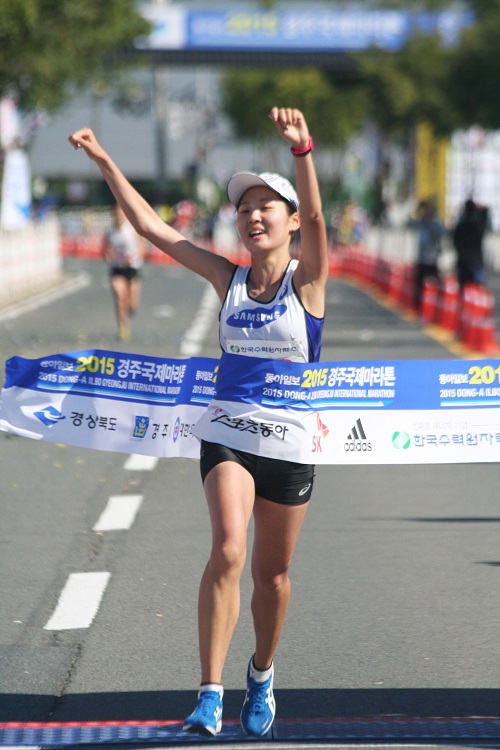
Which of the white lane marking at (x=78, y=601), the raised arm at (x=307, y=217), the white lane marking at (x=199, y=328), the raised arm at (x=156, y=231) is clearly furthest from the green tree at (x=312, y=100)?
the raised arm at (x=307, y=217)

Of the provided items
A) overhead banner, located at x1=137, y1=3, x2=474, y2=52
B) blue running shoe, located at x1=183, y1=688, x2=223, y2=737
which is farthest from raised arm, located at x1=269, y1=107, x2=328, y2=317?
overhead banner, located at x1=137, y1=3, x2=474, y2=52

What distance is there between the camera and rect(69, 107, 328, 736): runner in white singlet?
4820mm

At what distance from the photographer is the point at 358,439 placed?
5191 millimetres

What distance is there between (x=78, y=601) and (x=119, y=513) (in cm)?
227

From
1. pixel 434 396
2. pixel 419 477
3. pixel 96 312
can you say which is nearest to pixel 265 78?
pixel 96 312

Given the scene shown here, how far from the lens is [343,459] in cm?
515

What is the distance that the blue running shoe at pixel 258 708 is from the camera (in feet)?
16.1

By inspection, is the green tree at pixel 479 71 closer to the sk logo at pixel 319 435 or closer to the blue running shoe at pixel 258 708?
the sk logo at pixel 319 435

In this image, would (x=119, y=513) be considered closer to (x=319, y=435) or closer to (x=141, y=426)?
(x=141, y=426)

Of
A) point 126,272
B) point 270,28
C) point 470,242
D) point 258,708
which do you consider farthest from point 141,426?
point 270,28

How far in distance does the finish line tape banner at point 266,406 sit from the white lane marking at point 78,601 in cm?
122

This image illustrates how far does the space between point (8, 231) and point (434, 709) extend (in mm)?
28550

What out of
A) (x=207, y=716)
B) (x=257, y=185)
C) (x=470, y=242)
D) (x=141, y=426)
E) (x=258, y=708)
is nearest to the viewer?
(x=207, y=716)

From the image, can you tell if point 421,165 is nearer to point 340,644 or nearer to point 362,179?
point 362,179
